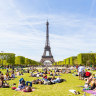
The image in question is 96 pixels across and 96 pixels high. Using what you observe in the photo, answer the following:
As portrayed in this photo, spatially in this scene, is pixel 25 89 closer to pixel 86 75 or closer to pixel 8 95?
pixel 8 95

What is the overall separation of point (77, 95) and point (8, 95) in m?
4.41

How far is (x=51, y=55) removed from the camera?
96562mm

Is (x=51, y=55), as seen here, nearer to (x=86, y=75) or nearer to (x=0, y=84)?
(x=86, y=75)

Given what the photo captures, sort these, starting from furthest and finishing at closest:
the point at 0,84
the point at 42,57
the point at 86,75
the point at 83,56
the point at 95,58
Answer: the point at 42,57
the point at 83,56
the point at 95,58
the point at 86,75
the point at 0,84

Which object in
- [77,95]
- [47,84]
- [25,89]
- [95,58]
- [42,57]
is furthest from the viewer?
[42,57]

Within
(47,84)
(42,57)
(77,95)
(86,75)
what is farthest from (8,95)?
(42,57)

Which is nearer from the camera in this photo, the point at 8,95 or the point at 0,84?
the point at 8,95

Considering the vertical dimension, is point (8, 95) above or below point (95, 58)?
below

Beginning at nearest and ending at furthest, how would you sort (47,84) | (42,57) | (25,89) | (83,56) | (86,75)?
(25,89)
(47,84)
(86,75)
(83,56)
(42,57)

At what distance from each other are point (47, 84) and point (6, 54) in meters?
54.1

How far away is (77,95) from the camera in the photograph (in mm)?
9992

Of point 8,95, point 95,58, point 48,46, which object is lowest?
point 8,95

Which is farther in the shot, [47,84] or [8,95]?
[47,84]

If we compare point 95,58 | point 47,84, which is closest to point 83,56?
point 95,58
